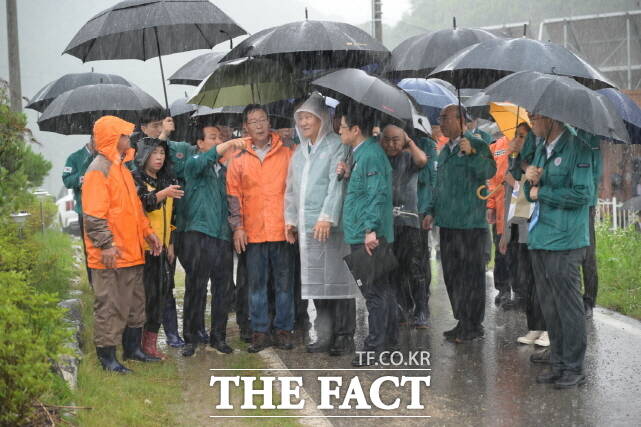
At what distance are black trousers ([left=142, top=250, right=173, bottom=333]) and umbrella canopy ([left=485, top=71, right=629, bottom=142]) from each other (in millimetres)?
3032

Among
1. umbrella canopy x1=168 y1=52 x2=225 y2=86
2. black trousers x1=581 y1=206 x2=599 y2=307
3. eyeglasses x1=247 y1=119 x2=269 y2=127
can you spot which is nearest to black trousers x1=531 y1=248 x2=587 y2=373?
black trousers x1=581 y1=206 x2=599 y2=307

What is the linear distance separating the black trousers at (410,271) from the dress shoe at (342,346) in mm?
1120

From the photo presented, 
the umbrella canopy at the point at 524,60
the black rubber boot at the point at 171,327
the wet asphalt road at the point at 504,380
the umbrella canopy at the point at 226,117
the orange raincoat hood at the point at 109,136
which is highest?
the umbrella canopy at the point at 524,60

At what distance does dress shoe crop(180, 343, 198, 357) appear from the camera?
680 cm

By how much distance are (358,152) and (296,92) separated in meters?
1.34

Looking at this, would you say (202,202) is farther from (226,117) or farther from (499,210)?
(499,210)

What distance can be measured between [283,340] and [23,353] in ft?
10.6

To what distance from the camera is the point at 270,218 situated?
272 inches

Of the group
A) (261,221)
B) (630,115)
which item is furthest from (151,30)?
(630,115)

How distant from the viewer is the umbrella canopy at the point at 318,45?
6.54 m

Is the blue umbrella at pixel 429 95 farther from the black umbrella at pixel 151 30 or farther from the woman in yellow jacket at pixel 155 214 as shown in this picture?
the woman in yellow jacket at pixel 155 214

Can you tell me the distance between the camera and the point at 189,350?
6.82 metres

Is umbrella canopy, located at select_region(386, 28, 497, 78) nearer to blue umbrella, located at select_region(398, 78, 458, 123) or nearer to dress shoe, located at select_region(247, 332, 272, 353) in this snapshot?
blue umbrella, located at select_region(398, 78, 458, 123)

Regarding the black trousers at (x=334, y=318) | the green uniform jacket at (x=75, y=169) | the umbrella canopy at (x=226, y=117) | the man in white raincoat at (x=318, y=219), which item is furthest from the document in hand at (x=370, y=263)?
the green uniform jacket at (x=75, y=169)
